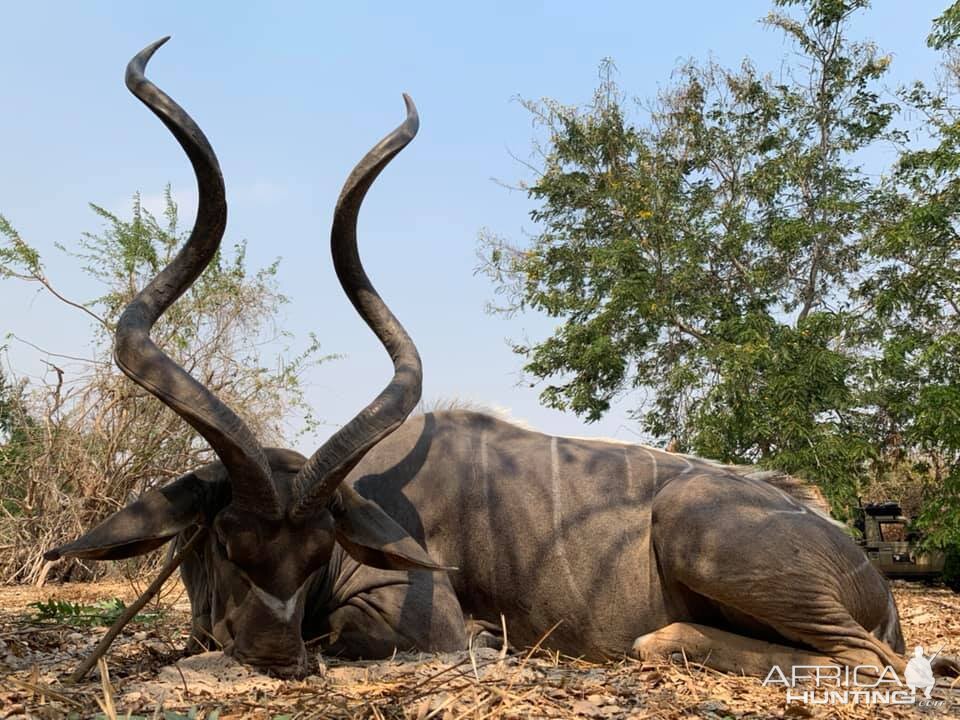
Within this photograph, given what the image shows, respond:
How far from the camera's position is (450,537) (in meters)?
4.43

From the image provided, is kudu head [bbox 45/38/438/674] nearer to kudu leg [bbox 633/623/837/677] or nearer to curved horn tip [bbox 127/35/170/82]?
curved horn tip [bbox 127/35/170/82]

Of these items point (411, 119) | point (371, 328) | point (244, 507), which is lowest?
point (244, 507)

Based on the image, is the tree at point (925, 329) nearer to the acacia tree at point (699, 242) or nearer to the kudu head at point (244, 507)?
the acacia tree at point (699, 242)

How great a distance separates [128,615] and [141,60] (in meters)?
2.21

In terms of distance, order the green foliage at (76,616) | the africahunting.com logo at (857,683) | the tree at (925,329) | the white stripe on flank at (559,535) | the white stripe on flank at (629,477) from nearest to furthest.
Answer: the africahunting.com logo at (857,683) → the white stripe on flank at (559,535) → the white stripe on flank at (629,477) → the green foliage at (76,616) → the tree at (925,329)

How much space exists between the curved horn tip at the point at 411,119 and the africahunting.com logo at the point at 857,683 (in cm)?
276

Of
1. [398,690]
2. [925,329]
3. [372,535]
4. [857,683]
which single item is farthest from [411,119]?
[925,329]

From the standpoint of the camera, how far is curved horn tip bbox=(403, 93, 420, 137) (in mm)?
4423

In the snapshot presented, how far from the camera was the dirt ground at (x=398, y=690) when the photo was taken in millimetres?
2842

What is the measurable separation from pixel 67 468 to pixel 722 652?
329 inches

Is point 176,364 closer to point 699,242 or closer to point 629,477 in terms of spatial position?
point 629,477

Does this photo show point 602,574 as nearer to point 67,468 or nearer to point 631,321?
point 67,468

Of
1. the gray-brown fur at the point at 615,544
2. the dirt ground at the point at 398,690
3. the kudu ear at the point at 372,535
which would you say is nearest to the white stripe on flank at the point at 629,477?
the gray-brown fur at the point at 615,544

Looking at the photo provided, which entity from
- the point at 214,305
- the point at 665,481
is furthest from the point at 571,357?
the point at 665,481
